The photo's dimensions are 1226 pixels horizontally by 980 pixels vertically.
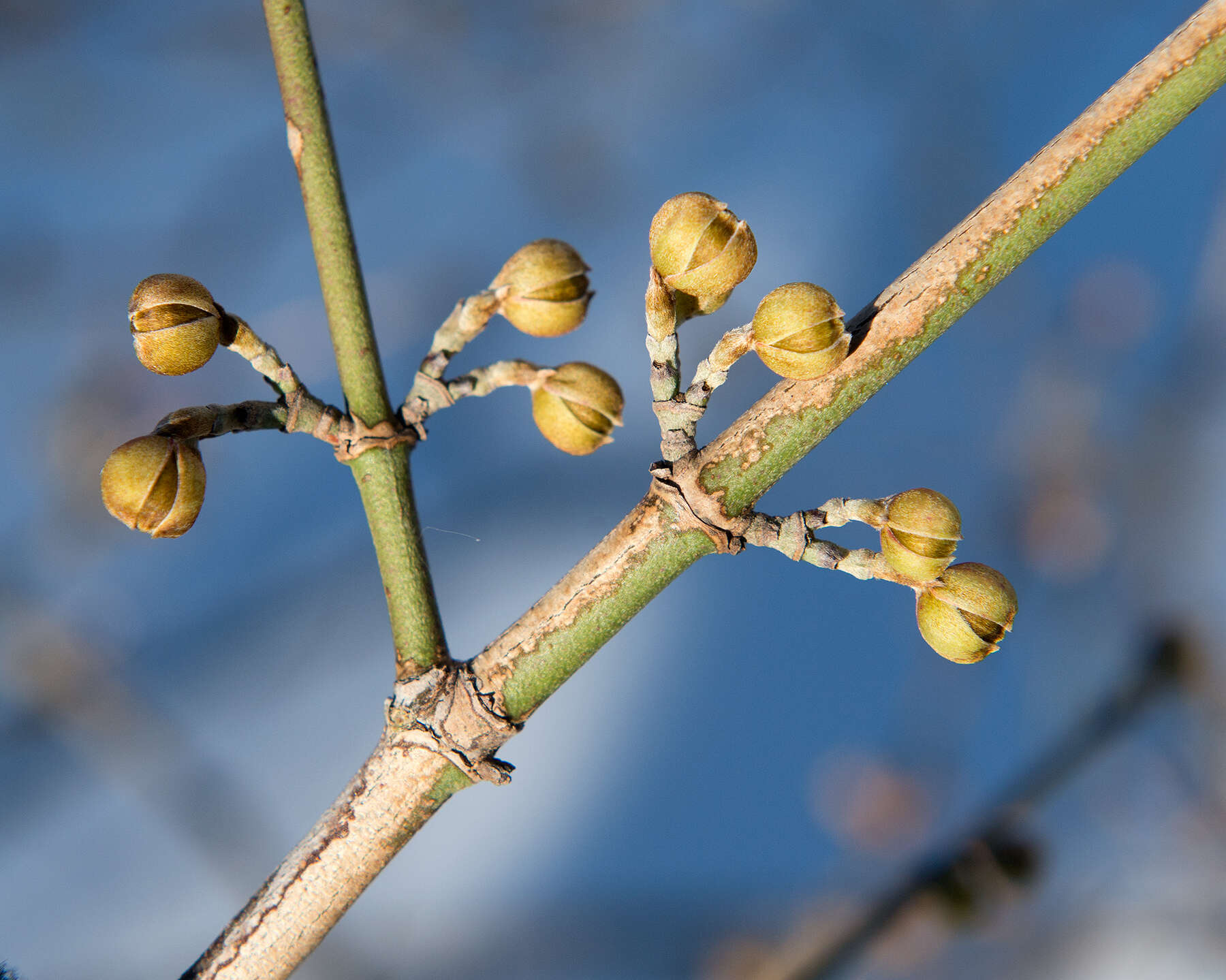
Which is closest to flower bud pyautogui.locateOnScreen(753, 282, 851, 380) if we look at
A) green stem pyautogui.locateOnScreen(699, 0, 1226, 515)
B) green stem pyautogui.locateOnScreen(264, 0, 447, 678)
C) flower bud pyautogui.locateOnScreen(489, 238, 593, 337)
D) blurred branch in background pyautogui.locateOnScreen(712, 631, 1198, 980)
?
green stem pyautogui.locateOnScreen(699, 0, 1226, 515)

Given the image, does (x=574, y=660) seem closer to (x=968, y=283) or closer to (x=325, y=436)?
(x=325, y=436)

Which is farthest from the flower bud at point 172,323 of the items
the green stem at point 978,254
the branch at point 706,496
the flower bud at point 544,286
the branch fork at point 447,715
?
the green stem at point 978,254

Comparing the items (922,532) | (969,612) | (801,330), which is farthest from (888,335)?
(969,612)

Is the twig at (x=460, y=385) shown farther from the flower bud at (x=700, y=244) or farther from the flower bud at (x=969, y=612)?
the flower bud at (x=969, y=612)

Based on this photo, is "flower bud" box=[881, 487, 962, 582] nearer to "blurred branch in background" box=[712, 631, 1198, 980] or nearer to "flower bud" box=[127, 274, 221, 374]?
"flower bud" box=[127, 274, 221, 374]

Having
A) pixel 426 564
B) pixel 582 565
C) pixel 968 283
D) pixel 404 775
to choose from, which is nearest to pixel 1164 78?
pixel 968 283

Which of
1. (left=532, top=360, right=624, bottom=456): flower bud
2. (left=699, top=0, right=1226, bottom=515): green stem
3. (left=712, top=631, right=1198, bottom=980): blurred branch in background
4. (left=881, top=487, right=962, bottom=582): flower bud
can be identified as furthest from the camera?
(left=712, top=631, right=1198, bottom=980): blurred branch in background

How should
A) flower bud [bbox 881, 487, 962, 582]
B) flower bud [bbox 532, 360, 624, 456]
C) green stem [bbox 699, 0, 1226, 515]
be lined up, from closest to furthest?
green stem [bbox 699, 0, 1226, 515] → flower bud [bbox 881, 487, 962, 582] → flower bud [bbox 532, 360, 624, 456]

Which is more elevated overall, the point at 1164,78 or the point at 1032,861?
the point at 1164,78
